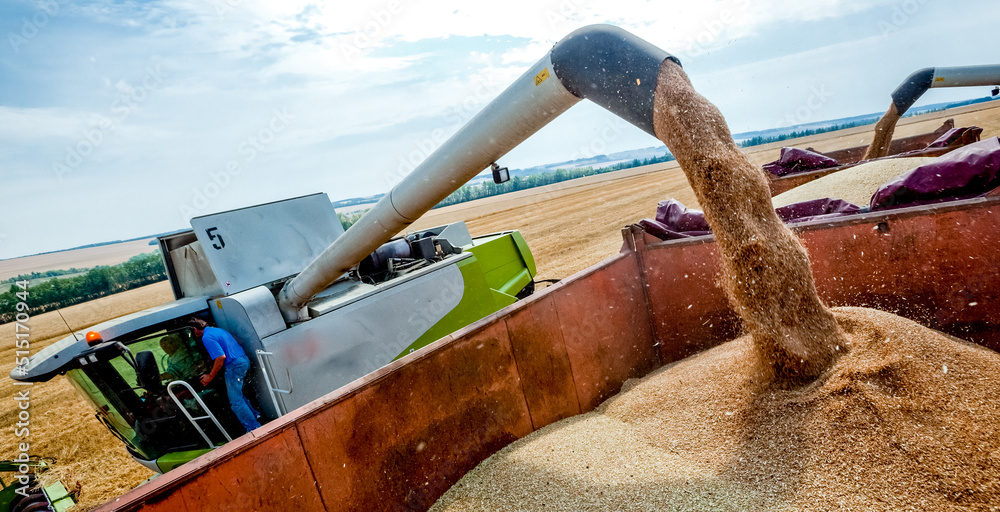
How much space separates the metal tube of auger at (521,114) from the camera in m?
2.48

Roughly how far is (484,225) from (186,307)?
59.2ft

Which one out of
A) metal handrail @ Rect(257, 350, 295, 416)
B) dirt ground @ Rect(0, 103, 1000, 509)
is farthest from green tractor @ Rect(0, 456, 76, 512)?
metal handrail @ Rect(257, 350, 295, 416)

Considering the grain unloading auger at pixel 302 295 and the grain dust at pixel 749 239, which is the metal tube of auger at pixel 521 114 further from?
the grain dust at pixel 749 239

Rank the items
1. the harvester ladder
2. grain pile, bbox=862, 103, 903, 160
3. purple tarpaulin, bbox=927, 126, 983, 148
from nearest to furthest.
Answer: the harvester ladder, purple tarpaulin, bbox=927, 126, 983, 148, grain pile, bbox=862, 103, 903, 160

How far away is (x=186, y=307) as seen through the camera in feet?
10.8

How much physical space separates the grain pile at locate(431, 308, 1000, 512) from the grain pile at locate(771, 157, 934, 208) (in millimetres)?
2379

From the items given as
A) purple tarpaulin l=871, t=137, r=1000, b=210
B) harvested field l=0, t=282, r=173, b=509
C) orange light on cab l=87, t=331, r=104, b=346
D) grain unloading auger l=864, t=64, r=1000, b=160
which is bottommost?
harvested field l=0, t=282, r=173, b=509

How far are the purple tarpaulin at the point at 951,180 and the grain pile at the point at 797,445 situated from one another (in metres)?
1.02

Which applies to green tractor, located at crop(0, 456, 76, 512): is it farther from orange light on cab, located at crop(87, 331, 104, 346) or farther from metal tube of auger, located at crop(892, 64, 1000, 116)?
metal tube of auger, located at crop(892, 64, 1000, 116)

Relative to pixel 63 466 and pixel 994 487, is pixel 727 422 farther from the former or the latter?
pixel 63 466

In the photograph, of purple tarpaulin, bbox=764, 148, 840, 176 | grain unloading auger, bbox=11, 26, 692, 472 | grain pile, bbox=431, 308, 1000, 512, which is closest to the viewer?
grain pile, bbox=431, 308, 1000, 512

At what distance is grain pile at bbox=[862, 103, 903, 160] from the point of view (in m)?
8.44

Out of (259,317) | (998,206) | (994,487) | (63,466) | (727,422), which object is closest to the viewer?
(994,487)

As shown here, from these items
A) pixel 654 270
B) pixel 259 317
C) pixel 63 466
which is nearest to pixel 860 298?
pixel 654 270
